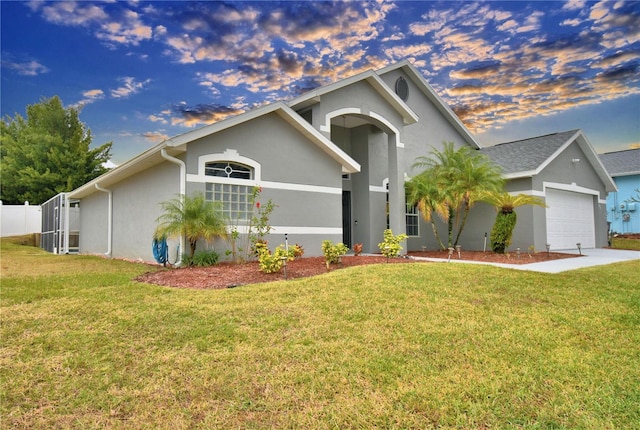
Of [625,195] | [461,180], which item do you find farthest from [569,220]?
[625,195]

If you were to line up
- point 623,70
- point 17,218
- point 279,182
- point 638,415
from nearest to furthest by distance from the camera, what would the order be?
point 638,415 → point 279,182 → point 623,70 → point 17,218

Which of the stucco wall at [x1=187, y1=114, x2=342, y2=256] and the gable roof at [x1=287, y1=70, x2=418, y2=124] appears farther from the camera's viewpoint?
the gable roof at [x1=287, y1=70, x2=418, y2=124]

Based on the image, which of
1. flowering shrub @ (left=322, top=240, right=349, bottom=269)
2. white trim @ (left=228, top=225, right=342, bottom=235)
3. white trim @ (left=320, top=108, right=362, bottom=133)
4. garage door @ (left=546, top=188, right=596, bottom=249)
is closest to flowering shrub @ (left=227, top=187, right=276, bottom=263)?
white trim @ (left=228, top=225, right=342, bottom=235)

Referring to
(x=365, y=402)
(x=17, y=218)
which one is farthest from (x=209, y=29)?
(x=17, y=218)

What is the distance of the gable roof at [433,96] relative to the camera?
17.1 m

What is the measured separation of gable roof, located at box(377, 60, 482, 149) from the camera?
1706 cm

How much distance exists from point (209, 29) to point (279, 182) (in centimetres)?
827

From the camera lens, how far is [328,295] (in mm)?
6141

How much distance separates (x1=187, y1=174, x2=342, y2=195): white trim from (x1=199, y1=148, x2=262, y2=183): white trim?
0.50 ft

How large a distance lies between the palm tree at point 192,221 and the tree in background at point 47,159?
21.0 meters

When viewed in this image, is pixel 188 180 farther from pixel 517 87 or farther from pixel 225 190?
pixel 517 87

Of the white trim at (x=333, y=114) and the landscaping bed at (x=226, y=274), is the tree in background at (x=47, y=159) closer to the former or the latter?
the white trim at (x=333, y=114)

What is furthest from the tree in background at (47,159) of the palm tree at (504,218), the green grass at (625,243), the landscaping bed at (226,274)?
the green grass at (625,243)

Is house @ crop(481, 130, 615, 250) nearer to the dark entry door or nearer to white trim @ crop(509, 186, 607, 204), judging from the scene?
white trim @ crop(509, 186, 607, 204)
